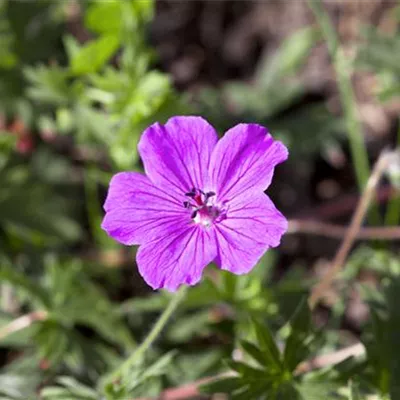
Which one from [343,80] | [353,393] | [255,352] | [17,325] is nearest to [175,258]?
[255,352]

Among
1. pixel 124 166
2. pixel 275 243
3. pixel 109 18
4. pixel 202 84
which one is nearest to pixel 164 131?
pixel 275 243

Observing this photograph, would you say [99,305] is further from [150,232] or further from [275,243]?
[275,243]

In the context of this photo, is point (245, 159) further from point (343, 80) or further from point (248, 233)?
point (343, 80)

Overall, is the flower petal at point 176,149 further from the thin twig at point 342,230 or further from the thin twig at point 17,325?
the thin twig at point 17,325

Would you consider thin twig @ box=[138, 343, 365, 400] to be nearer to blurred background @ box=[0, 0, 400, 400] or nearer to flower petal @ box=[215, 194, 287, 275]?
blurred background @ box=[0, 0, 400, 400]

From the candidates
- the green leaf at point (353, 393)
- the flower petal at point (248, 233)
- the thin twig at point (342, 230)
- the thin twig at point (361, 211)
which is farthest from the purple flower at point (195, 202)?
the thin twig at point (342, 230)

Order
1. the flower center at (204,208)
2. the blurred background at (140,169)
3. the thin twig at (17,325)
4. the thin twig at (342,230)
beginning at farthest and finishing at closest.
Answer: the thin twig at (342,230)
the thin twig at (17,325)
the blurred background at (140,169)
the flower center at (204,208)
